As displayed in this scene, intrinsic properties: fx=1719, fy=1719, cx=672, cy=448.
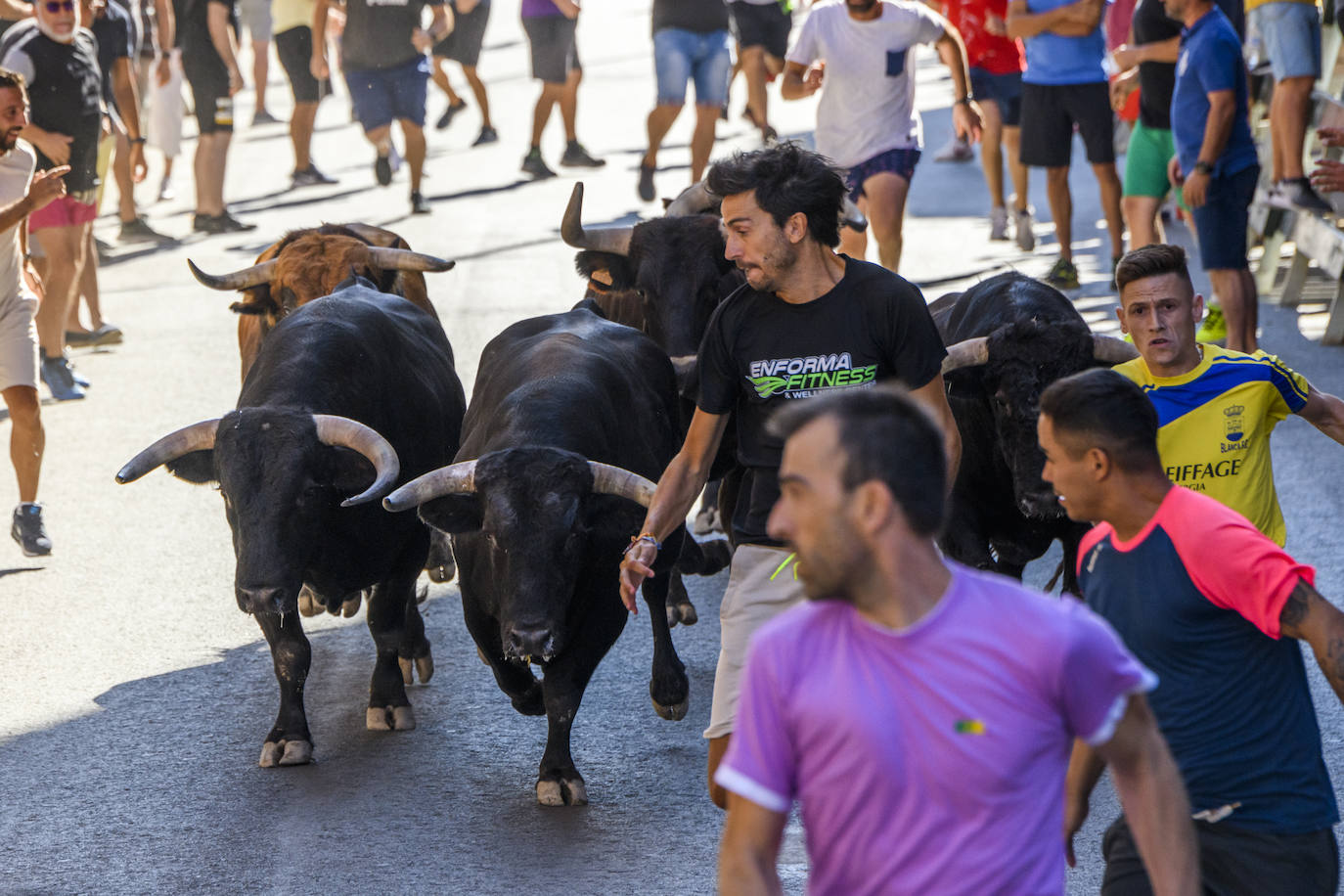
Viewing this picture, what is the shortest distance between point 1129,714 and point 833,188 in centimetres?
240

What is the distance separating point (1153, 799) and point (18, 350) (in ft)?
25.5

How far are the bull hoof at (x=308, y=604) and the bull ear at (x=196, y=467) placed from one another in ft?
3.22

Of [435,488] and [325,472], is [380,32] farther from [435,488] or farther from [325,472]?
[435,488]

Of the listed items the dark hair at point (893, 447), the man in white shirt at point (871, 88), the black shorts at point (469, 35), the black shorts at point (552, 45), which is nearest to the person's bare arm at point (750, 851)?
the dark hair at point (893, 447)

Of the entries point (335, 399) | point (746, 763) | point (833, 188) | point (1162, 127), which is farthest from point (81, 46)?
point (746, 763)

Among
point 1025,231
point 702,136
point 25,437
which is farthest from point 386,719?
point 702,136

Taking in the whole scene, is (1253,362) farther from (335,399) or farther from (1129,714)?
(335,399)

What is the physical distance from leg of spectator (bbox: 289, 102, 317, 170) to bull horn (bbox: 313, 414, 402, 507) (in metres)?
12.4

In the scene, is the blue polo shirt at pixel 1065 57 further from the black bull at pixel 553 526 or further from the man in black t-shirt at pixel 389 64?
the black bull at pixel 553 526

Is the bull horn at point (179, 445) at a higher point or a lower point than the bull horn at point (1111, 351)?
lower

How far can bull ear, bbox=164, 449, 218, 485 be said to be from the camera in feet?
22.8

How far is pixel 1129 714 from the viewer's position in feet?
9.46

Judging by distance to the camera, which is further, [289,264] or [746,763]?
[289,264]

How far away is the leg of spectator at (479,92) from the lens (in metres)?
20.9
